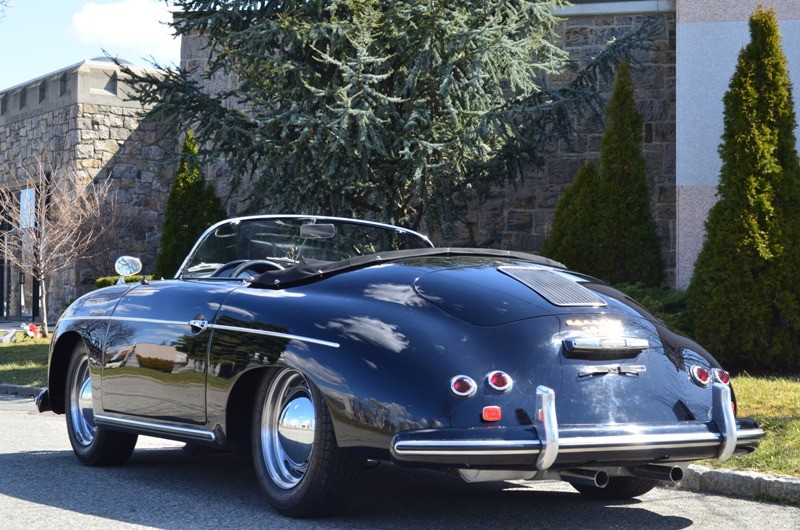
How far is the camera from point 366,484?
6410mm

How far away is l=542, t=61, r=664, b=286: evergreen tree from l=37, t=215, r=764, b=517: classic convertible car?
7749 mm

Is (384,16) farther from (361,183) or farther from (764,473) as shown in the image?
(764,473)

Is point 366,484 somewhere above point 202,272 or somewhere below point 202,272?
below

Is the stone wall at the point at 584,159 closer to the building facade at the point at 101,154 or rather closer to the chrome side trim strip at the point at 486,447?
the building facade at the point at 101,154

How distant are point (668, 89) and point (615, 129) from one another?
2260 mm

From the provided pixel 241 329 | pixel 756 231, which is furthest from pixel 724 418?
pixel 756 231

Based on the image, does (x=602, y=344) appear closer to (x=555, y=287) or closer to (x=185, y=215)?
(x=555, y=287)

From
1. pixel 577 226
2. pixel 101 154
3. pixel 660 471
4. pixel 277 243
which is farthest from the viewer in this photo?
pixel 101 154

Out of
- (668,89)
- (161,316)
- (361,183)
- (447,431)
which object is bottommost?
(447,431)

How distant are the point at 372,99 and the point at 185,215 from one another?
834 cm

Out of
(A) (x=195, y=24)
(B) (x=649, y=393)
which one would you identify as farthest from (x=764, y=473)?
(A) (x=195, y=24)

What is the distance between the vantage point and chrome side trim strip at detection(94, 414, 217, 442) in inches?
226

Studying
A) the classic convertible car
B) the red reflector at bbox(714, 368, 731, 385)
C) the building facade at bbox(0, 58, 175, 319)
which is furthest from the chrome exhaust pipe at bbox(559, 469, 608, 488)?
the building facade at bbox(0, 58, 175, 319)

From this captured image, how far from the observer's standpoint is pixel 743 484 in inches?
251
